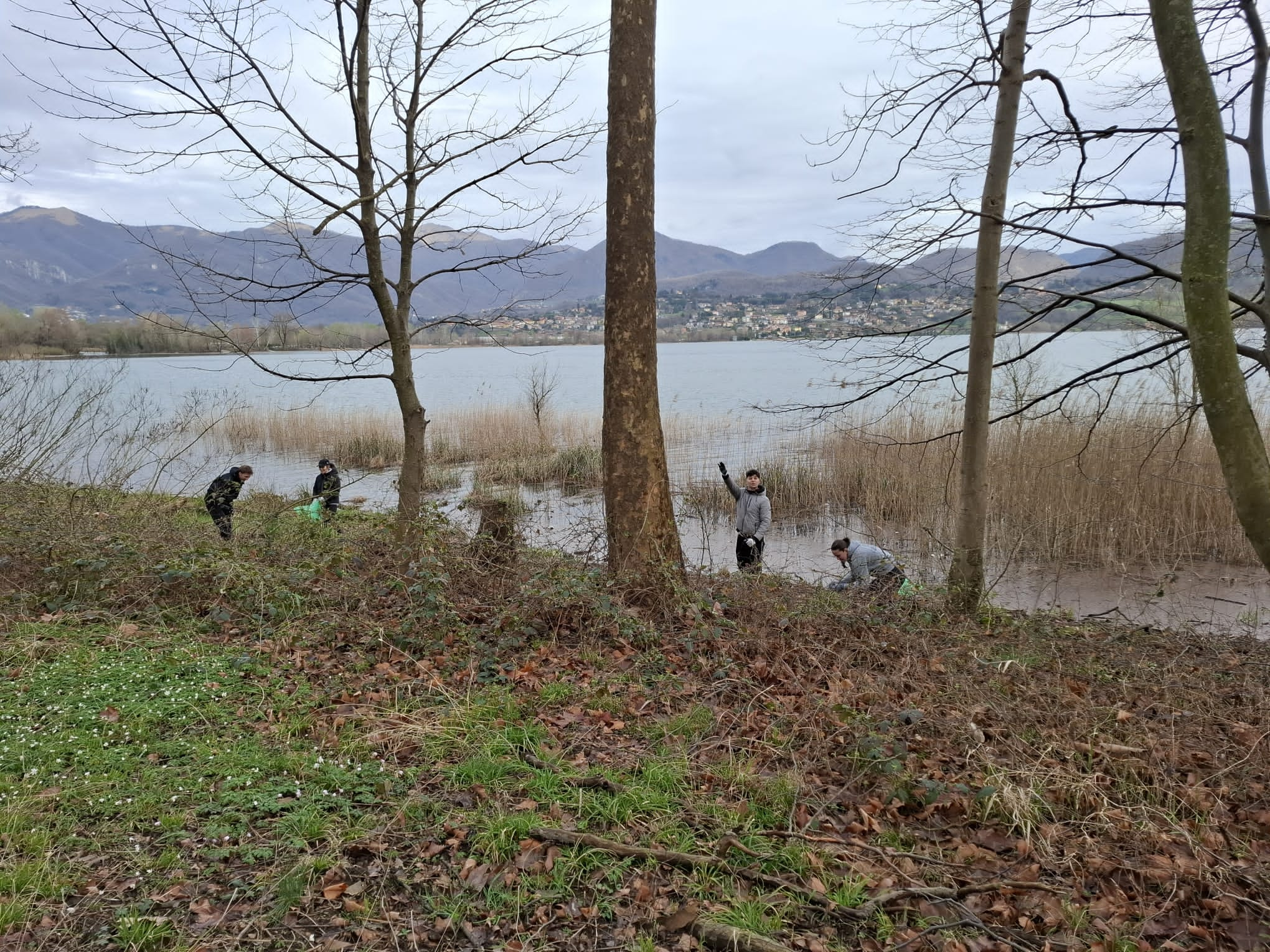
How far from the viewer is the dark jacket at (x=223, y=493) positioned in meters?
10.1

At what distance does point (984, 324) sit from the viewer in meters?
6.88

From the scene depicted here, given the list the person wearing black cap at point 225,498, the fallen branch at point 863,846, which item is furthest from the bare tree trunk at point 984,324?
the person wearing black cap at point 225,498

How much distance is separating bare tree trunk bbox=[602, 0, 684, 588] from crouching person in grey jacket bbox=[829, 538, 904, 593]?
254 centimetres

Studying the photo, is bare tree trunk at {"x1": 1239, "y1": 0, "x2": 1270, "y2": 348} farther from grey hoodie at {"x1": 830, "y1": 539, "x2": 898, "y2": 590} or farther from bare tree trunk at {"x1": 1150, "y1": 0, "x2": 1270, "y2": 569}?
grey hoodie at {"x1": 830, "y1": 539, "x2": 898, "y2": 590}

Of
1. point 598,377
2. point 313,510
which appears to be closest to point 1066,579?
point 313,510

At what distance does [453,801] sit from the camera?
340 centimetres

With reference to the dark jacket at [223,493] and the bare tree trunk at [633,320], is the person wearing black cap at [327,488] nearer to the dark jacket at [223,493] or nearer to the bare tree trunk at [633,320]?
the dark jacket at [223,493]

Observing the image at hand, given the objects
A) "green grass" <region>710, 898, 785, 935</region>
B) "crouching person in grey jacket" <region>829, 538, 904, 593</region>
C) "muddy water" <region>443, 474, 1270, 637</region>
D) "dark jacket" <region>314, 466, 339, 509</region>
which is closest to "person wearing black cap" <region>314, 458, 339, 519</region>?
"dark jacket" <region>314, 466, 339, 509</region>

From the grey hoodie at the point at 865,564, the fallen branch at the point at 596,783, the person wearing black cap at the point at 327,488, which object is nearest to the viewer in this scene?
the fallen branch at the point at 596,783

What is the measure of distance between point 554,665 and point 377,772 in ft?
5.23

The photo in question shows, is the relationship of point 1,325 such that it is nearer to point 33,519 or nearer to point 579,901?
point 33,519

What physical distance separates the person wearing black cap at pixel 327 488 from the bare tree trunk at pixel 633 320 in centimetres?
579

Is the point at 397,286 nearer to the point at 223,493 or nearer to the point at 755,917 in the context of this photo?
the point at 223,493

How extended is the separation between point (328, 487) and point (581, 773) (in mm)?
8509
